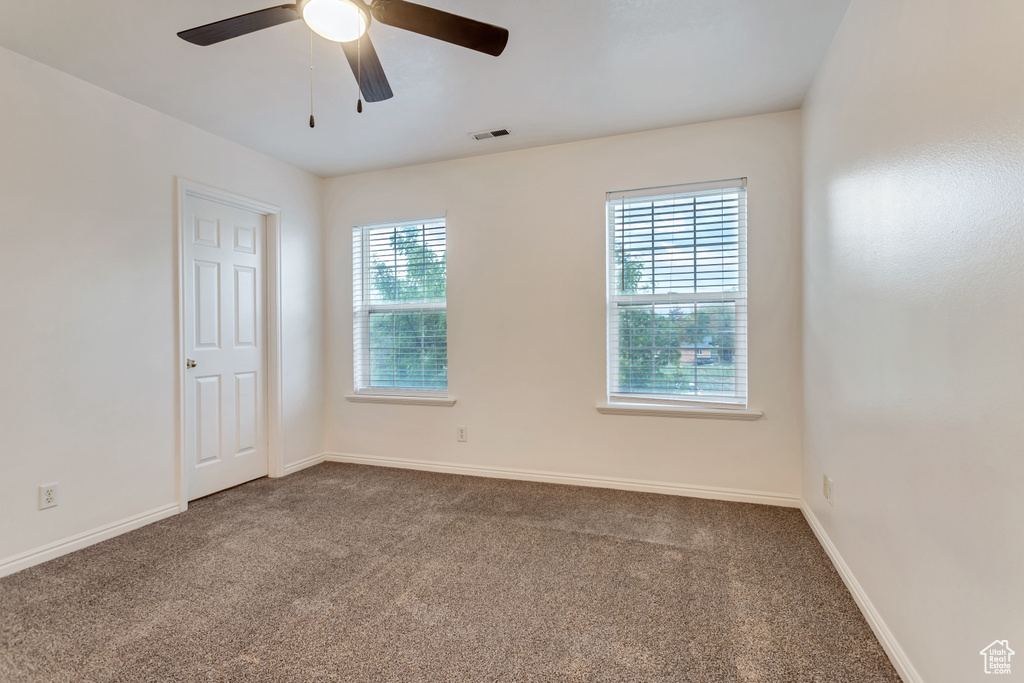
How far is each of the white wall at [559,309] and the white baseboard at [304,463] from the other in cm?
18

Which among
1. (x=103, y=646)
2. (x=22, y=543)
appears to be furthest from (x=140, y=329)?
(x=103, y=646)

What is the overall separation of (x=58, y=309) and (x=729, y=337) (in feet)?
12.4

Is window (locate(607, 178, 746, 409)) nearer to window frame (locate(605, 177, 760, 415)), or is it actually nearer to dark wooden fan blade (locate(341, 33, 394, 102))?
window frame (locate(605, 177, 760, 415))

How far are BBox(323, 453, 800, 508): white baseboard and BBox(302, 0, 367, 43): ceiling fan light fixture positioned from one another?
2.93 meters

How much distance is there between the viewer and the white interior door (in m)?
3.20

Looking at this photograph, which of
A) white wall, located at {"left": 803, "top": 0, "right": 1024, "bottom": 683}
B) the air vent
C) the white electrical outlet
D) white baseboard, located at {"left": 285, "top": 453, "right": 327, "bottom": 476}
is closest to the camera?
white wall, located at {"left": 803, "top": 0, "right": 1024, "bottom": 683}

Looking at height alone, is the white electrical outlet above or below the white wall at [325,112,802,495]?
below

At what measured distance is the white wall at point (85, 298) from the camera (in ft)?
7.50

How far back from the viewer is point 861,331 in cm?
189

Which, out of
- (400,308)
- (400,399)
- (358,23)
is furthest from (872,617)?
(400,308)

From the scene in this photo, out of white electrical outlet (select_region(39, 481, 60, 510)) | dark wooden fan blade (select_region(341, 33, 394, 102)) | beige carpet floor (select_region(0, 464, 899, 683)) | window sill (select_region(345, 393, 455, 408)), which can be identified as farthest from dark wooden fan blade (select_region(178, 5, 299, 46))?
window sill (select_region(345, 393, 455, 408))

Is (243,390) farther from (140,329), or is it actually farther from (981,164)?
(981,164)

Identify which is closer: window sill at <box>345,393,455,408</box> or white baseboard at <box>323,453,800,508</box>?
white baseboard at <box>323,453,800,508</box>

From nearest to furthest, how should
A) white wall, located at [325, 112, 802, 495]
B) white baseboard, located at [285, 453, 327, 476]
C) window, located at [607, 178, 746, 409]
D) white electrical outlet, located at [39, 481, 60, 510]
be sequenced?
white electrical outlet, located at [39, 481, 60, 510] → white wall, located at [325, 112, 802, 495] → window, located at [607, 178, 746, 409] → white baseboard, located at [285, 453, 327, 476]
